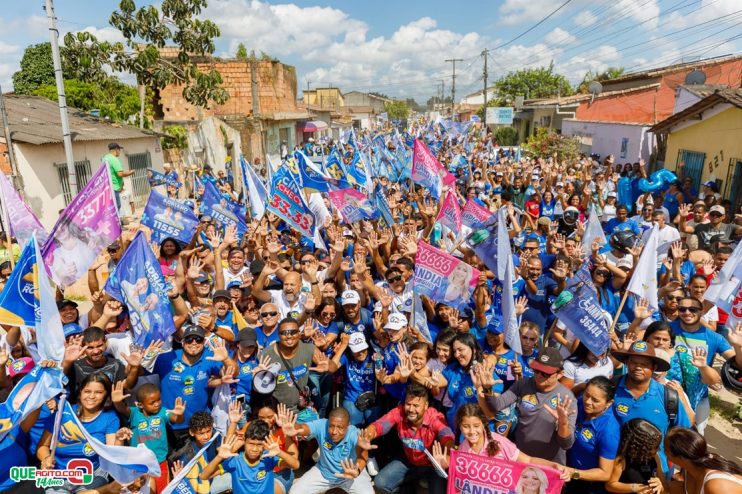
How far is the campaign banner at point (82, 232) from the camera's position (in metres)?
5.08

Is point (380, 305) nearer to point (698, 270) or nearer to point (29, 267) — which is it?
point (29, 267)

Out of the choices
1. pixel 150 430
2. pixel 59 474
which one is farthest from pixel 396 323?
pixel 59 474

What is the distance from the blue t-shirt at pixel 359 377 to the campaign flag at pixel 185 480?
1.50 meters

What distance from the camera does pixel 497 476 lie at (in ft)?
10.9

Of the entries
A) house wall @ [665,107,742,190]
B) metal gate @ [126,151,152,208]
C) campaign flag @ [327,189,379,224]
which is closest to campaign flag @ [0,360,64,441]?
campaign flag @ [327,189,379,224]

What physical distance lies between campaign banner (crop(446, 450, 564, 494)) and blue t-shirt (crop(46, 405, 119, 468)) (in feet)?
8.68

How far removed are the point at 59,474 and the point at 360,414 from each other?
8.36 feet

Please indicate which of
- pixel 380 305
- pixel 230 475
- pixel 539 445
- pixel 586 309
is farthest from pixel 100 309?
pixel 586 309

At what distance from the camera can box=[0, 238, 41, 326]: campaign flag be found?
3893mm

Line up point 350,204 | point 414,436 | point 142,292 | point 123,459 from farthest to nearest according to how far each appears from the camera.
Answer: point 350,204, point 142,292, point 414,436, point 123,459

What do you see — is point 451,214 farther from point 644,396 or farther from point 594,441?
point 594,441

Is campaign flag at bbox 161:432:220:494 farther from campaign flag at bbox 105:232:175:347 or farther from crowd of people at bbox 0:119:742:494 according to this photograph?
campaign flag at bbox 105:232:175:347

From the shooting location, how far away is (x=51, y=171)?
12719mm

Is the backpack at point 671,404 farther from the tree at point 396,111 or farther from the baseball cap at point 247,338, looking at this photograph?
the tree at point 396,111
